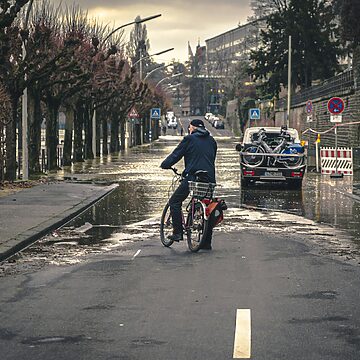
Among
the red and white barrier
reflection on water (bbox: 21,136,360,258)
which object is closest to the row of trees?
reflection on water (bbox: 21,136,360,258)

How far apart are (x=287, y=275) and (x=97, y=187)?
16.9 m

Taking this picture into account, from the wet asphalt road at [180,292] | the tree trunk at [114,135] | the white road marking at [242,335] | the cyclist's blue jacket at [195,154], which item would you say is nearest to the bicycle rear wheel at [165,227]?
the wet asphalt road at [180,292]

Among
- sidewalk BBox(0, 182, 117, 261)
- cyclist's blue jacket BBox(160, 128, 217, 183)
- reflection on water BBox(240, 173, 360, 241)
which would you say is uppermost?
cyclist's blue jacket BBox(160, 128, 217, 183)

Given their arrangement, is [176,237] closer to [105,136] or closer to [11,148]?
[11,148]

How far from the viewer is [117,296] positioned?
1000 cm

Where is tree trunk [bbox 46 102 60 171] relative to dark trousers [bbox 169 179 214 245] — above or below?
above

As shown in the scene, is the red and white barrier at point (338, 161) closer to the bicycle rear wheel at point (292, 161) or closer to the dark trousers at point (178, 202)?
the bicycle rear wheel at point (292, 161)

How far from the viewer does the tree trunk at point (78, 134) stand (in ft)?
159

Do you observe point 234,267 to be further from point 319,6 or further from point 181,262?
point 319,6

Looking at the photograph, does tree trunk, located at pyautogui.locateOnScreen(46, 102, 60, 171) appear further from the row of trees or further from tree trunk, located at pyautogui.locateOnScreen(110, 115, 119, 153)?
tree trunk, located at pyautogui.locateOnScreen(110, 115, 119, 153)

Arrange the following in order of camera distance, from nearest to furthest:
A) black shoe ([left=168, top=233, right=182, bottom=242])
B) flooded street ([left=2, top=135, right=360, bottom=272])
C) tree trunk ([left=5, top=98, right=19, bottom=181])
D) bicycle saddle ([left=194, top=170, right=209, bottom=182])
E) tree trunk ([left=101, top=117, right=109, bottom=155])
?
bicycle saddle ([left=194, top=170, right=209, bottom=182]) → black shoe ([left=168, top=233, right=182, bottom=242]) → flooded street ([left=2, top=135, right=360, bottom=272]) → tree trunk ([left=5, top=98, right=19, bottom=181]) → tree trunk ([left=101, top=117, right=109, bottom=155])

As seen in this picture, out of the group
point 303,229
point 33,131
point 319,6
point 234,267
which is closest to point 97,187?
point 33,131

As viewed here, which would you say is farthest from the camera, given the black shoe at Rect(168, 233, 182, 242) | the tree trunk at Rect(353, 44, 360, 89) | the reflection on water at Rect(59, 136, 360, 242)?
the tree trunk at Rect(353, 44, 360, 89)

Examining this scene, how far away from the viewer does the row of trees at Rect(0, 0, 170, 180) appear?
30.3m
